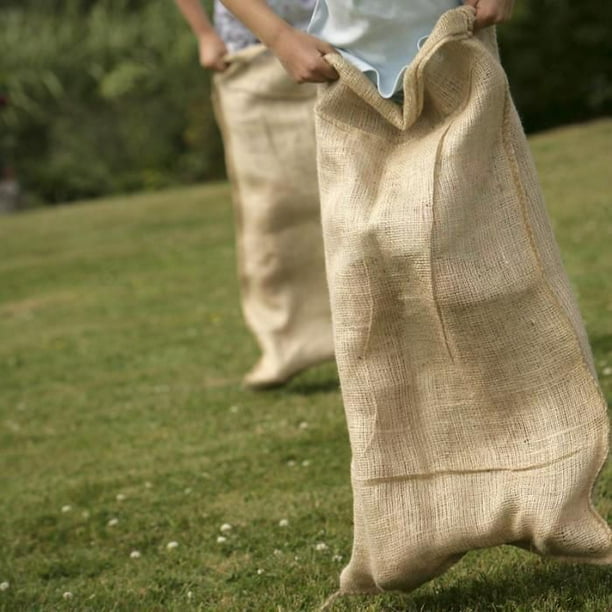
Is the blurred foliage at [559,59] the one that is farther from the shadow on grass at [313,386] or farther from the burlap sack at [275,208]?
the burlap sack at [275,208]

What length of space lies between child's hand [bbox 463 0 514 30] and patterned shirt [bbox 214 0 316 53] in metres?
2.37

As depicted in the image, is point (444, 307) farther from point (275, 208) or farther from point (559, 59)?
point (559, 59)

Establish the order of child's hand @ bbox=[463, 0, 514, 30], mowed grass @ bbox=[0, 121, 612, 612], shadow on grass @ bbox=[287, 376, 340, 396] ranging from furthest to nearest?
shadow on grass @ bbox=[287, 376, 340, 396] < mowed grass @ bbox=[0, 121, 612, 612] < child's hand @ bbox=[463, 0, 514, 30]

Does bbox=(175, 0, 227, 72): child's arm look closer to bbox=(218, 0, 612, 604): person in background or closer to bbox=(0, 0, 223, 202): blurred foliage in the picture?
bbox=(218, 0, 612, 604): person in background

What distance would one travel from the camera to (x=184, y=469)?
17.8ft

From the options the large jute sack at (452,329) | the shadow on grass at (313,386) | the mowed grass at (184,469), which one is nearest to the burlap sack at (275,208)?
the shadow on grass at (313,386)

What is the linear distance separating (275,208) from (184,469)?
1383mm

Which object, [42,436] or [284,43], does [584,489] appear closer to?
[284,43]

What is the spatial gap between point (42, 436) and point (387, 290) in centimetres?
373

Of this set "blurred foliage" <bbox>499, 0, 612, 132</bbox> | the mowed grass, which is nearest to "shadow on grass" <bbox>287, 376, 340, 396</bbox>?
the mowed grass

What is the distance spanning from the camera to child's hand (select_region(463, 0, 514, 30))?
126 inches

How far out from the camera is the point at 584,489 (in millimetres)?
3125

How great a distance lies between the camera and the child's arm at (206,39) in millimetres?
5891

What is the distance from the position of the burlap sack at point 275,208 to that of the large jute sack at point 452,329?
262 centimetres
